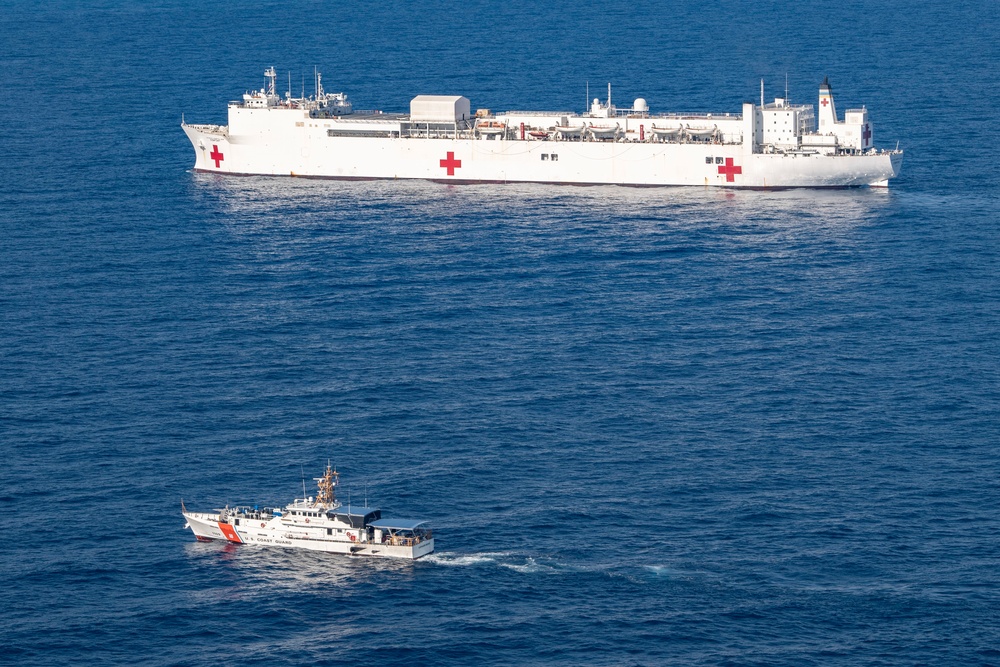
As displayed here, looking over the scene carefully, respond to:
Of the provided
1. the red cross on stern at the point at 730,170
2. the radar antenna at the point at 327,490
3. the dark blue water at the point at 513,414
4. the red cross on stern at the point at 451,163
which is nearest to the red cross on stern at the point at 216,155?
the dark blue water at the point at 513,414

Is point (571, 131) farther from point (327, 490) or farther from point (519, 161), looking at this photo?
point (327, 490)

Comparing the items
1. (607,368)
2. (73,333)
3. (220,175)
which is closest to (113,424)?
(73,333)

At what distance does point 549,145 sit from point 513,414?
5799 centimetres

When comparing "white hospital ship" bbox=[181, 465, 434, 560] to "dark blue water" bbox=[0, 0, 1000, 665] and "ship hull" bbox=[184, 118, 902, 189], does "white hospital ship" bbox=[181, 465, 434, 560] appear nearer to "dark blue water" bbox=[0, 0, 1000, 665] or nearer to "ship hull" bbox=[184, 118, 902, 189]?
"dark blue water" bbox=[0, 0, 1000, 665]

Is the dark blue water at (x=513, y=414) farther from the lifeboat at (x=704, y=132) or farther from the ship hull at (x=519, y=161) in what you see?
the lifeboat at (x=704, y=132)

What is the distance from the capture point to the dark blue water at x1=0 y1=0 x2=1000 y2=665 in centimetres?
7706

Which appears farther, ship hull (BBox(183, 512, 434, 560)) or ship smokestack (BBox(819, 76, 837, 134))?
ship smokestack (BBox(819, 76, 837, 134))

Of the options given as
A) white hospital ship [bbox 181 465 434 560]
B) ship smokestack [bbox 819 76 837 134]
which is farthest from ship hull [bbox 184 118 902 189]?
white hospital ship [bbox 181 465 434 560]

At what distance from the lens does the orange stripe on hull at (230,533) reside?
83.4 metres

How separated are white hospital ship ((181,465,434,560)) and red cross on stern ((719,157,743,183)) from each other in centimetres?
7182

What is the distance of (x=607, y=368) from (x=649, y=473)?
52.8 ft

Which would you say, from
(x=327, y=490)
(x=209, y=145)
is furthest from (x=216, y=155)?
(x=327, y=490)

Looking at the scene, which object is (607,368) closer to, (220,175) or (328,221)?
(328,221)

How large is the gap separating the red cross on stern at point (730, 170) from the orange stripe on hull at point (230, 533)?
2976 inches
